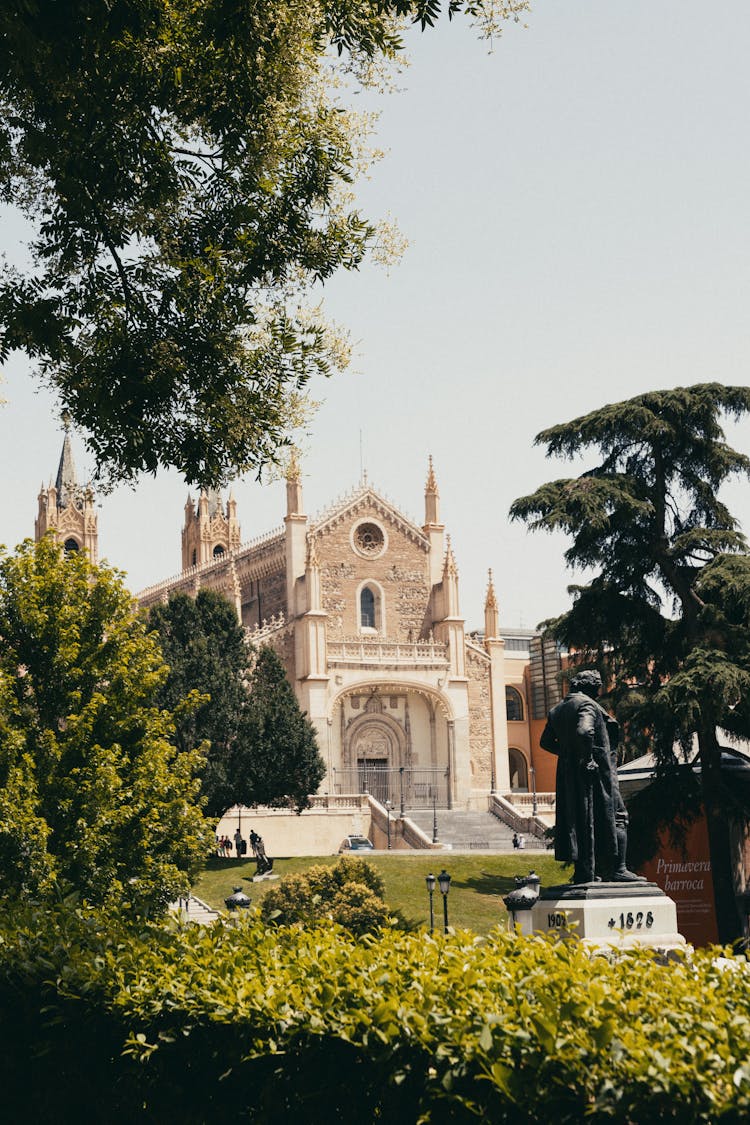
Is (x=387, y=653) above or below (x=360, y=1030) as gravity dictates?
above

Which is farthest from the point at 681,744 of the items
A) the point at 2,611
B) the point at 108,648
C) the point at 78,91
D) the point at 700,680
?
the point at 78,91

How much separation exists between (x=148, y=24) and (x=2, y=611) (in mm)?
17107

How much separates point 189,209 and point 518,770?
63.3m

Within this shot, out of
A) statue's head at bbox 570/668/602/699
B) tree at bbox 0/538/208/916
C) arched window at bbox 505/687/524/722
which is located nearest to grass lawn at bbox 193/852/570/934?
tree at bbox 0/538/208/916

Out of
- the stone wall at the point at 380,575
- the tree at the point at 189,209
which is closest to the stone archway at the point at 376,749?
the stone wall at the point at 380,575

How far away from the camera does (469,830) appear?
2047 inches

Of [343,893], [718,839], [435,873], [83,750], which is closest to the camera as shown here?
[83,750]

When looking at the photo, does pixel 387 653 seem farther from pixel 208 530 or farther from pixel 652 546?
pixel 652 546

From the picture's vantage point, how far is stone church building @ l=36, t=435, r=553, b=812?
55906 millimetres

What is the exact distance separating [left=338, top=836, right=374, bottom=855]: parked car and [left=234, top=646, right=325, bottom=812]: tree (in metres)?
2.17

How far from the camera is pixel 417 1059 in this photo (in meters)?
4.72

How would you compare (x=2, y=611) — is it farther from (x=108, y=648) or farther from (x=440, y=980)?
(x=440, y=980)

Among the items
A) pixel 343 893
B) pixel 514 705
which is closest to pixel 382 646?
pixel 514 705

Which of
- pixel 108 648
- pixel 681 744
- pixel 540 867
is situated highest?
pixel 108 648
